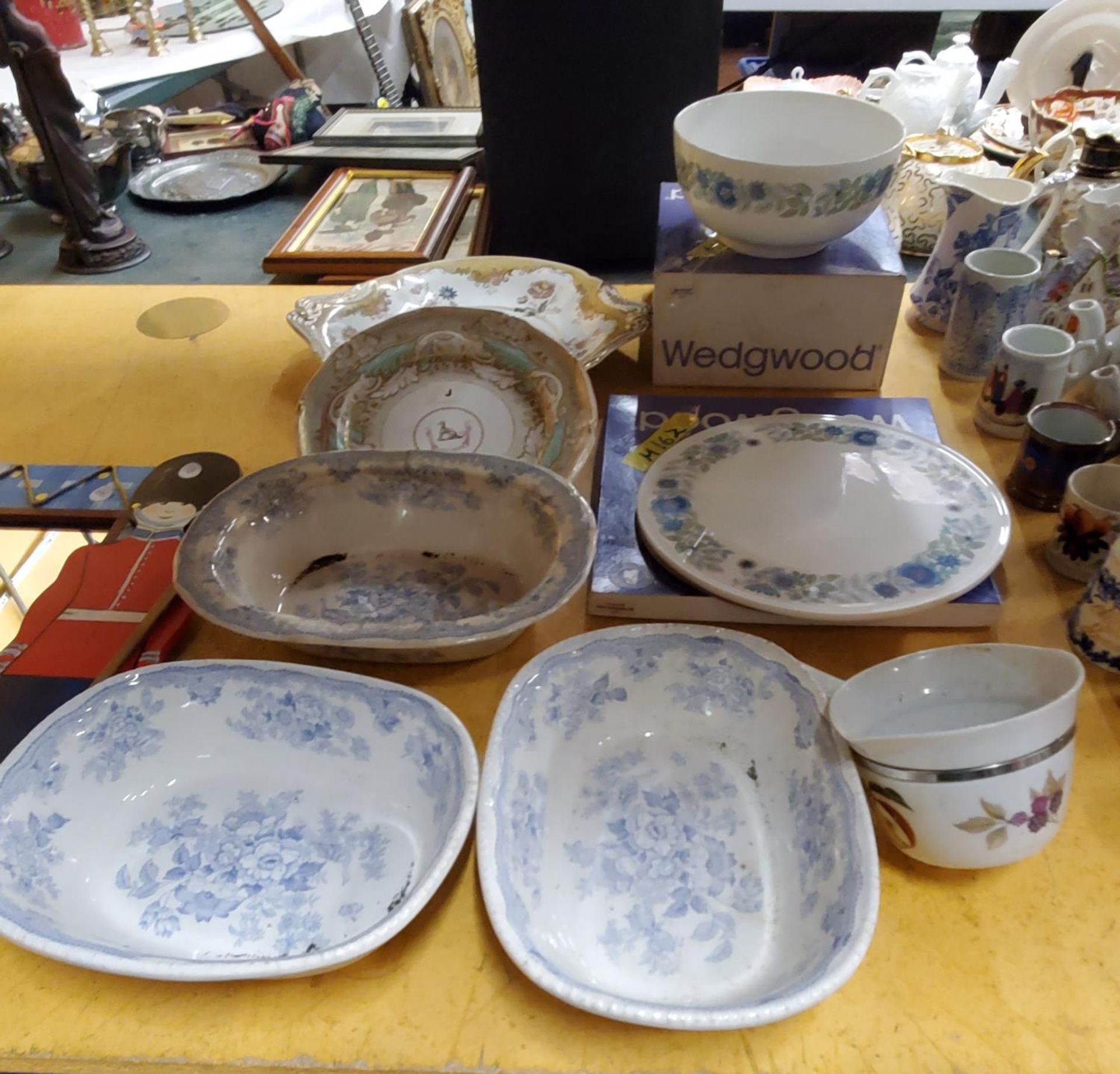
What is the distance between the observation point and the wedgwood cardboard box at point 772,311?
30.8 inches

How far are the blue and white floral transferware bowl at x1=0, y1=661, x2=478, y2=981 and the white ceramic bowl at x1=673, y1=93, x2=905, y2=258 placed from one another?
486 millimetres

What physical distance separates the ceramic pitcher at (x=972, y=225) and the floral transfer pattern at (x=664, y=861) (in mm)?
610

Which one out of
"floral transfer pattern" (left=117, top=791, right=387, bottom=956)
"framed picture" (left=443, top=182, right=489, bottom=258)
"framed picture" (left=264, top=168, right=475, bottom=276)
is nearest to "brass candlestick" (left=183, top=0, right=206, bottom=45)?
"framed picture" (left=264, top=168, right=475, bottom=276)

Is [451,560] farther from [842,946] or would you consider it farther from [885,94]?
[885,94]

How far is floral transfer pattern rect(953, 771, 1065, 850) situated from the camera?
46 centimetres

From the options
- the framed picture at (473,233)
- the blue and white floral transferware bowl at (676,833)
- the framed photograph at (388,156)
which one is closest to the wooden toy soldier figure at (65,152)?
the framed photograph at (388,156)

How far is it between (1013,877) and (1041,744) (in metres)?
0.09

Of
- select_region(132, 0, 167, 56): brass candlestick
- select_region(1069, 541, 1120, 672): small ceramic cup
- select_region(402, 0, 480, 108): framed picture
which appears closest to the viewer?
select_region(1069, 541, 1120, 672): small ceramic cup

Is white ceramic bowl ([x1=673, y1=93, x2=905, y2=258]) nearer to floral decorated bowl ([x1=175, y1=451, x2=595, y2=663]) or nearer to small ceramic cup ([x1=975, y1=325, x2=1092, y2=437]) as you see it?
small ceramic cup ([x1=975, y1=325, x2=1092, y2=437])

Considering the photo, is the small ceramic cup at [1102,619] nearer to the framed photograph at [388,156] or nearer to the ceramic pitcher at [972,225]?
the ceramic pitcher at [972,225]

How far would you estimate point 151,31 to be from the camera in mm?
2113

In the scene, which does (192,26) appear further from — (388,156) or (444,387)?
(444,387)

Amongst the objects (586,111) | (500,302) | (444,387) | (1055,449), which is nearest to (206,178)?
(586,111)

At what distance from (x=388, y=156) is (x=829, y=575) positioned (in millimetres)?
1130
